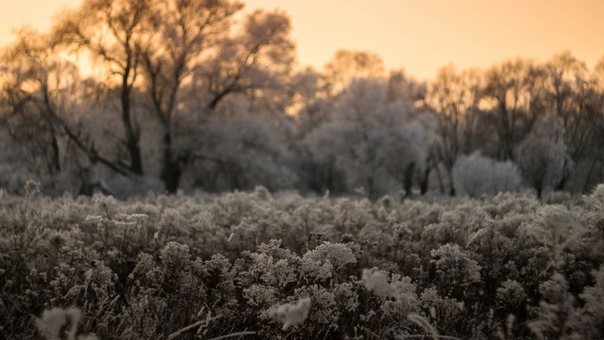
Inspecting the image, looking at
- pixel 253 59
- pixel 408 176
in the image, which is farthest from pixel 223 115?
pixel 408 176

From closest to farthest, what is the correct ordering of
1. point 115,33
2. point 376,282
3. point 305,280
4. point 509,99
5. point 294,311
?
point 376,282 → point 294,311 → point 305,280 → point 115,33 → point 509,99

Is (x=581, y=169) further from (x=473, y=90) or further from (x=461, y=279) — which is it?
(x=473, y=90)

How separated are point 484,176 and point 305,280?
2002 cm

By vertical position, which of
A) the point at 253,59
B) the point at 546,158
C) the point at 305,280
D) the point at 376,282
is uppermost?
the point at 253,59

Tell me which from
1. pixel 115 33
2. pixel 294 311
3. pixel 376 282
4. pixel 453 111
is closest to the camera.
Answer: pixel 376 282

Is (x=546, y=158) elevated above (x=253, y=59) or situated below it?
below

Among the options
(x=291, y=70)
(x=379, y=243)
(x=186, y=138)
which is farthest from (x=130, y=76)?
(x=379, y=243)

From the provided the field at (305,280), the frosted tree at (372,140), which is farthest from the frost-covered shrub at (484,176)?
the field at (305,280)

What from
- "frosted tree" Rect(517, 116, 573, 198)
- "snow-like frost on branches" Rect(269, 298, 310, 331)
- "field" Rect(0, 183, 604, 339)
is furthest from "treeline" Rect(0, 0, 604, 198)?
"snow-like frost on branches" Rect(269, 298, 310, 331)

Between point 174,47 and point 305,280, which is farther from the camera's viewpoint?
point 174,47

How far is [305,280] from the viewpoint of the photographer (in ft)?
15.3

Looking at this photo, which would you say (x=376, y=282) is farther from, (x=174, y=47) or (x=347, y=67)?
(x=347, y=67)

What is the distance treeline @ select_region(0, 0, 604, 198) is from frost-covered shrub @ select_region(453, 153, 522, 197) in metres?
0.08

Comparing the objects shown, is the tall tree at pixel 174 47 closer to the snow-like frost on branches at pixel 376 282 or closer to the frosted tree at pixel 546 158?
the frosted tree at pixel 546 158
